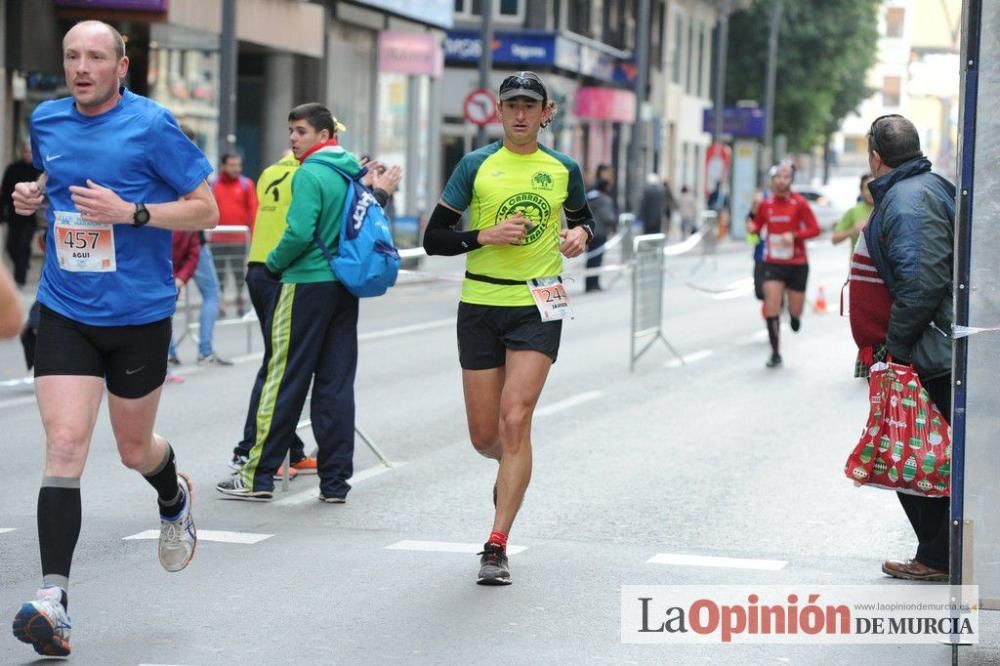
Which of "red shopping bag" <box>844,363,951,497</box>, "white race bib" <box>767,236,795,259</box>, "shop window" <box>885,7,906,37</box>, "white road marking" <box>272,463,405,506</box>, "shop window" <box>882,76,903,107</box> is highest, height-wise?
"shop window" <box>885,7,906,37</box>

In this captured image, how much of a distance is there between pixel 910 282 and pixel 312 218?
314 centimetres

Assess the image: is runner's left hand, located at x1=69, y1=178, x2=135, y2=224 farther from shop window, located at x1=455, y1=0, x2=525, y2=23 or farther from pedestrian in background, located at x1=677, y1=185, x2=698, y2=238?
pedestrian in background, located at x1=677, y1=185, x2=698, y2=238

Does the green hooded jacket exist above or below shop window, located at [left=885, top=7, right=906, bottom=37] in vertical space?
below

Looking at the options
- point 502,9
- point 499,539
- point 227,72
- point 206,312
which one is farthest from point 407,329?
point 502,9

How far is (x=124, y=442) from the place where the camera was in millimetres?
6371

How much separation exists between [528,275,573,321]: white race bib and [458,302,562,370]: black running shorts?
1.4 inches

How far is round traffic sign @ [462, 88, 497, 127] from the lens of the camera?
105 feet

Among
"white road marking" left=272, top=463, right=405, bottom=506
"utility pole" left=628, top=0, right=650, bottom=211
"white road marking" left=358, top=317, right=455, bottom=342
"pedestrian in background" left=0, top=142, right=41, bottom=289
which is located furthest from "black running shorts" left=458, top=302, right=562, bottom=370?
"utility pole" left=628, top=0, right=650, bottom=211

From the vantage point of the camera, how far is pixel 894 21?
77.6m

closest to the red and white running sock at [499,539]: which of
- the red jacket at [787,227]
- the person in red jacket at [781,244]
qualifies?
the person in red jacket at [781,244]

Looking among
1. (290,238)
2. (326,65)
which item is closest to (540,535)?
(290,238)

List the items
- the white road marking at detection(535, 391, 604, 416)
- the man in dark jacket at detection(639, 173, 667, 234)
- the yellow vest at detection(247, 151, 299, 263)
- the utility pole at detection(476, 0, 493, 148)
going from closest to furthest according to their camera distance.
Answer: the yellow vest at detection(247, 151, 299, 263)
the white road marking at detection(535, 391, 604, 416)
the utility pole at detection(476, 0, 493, 148)
the man in dark jacket at detection(639, 173, 667, 234)

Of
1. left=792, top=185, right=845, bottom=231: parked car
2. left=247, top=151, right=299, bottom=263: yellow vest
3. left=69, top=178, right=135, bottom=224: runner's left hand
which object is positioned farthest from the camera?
left=792, top=185, right=845, bottom=231: parked car

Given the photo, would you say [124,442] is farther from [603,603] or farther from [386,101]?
[386,101]
